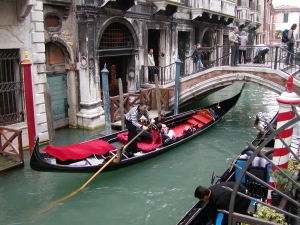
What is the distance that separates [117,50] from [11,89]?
3.32 m

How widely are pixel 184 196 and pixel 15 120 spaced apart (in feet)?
11.1

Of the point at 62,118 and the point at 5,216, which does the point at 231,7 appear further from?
the point at 5,216

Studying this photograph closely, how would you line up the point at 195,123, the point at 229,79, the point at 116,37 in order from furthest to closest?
the point at 116,37
the point at 229,79
the point at 195,123

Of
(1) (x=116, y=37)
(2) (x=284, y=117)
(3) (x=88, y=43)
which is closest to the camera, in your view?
(2) (x=284, y=117)

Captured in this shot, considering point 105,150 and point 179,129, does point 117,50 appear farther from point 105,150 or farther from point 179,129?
point 105,150

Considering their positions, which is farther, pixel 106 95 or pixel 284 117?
pixel 106 95

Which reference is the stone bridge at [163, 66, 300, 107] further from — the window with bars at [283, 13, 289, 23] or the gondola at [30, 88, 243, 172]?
the window with bars at [283, 13, 289, 23]

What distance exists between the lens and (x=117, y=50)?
896 cm

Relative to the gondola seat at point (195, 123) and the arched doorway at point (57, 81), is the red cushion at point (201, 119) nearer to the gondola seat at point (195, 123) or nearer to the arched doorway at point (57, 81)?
the gondola seat at point (195, 123)

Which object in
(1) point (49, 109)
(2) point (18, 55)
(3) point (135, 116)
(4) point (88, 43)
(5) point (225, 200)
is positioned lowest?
(5) point (225, 200)

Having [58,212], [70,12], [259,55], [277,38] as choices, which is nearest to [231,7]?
[259,55]

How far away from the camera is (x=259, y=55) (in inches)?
348

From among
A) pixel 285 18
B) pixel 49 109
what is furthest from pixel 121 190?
pixel 285 18

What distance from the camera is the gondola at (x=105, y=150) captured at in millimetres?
4855
